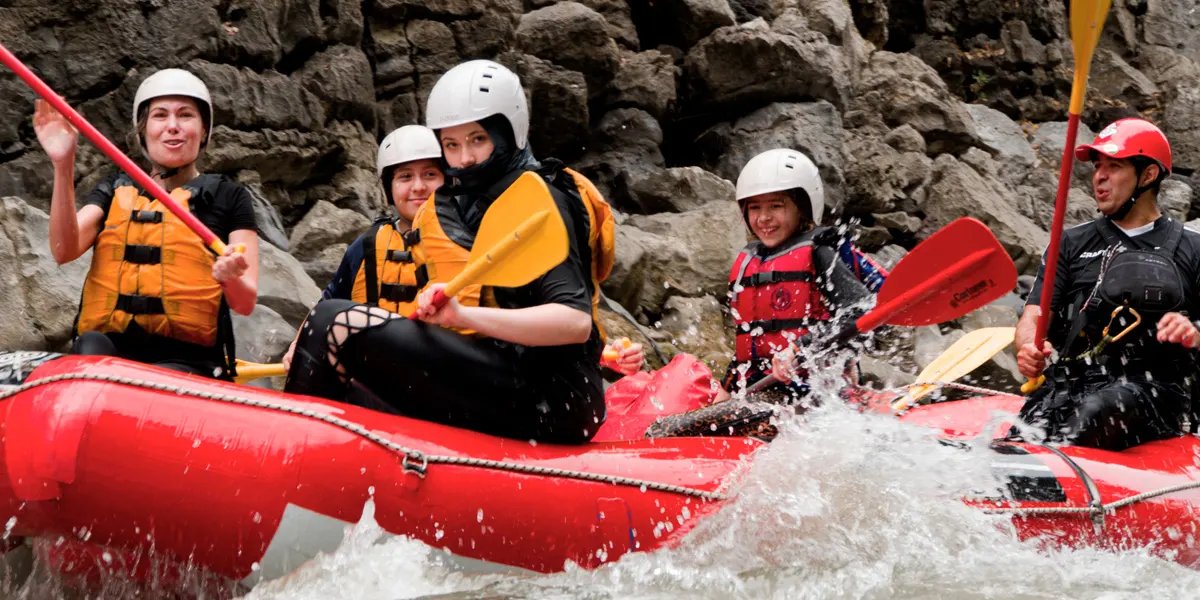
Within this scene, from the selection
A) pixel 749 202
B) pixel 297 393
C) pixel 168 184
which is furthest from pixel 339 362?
pixel 749 202

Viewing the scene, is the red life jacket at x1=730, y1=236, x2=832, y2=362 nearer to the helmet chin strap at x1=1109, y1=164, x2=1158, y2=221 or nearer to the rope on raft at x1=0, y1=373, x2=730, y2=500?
the helmet chin strap at x1=1109, y1=164, x2=1158, y2=221

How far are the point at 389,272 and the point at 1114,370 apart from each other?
2625 mm

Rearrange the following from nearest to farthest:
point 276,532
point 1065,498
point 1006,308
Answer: point 276,532 → point 1065,498 → point 1006,308

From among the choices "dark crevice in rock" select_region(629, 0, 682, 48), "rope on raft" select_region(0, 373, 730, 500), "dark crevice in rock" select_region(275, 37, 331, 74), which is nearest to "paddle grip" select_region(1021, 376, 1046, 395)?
"rope on raft" select_region(0, 373, 730, 500)

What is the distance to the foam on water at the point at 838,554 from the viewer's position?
8.67 ft

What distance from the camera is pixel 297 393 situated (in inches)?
109

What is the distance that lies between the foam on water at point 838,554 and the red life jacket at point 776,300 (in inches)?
28.8

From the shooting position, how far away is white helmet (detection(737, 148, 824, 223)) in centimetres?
415

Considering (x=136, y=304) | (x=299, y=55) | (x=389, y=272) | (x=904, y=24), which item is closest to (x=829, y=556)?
(x=389, y=272)

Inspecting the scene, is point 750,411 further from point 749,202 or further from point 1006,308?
point 1006,308

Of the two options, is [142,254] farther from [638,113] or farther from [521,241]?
[638,113]

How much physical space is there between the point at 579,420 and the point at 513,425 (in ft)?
0.61

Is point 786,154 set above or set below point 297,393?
above

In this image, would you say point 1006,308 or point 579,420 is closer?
point 579,420
